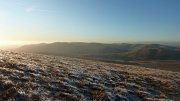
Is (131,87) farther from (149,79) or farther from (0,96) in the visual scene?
(0,96)

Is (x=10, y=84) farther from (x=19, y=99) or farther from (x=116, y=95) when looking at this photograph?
(x=116, y=95)

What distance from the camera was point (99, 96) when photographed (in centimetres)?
1967

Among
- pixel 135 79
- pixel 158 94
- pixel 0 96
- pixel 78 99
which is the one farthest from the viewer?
pixel 135 79

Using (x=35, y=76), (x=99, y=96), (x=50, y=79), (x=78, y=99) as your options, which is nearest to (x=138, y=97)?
(x=99, y=96)

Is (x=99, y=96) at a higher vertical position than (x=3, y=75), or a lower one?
lower

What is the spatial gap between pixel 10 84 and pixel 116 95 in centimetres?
905

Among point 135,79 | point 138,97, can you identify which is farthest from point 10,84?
point 135,79

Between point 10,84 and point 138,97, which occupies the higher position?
point 10,84

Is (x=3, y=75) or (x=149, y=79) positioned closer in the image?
(x=3, y=75)

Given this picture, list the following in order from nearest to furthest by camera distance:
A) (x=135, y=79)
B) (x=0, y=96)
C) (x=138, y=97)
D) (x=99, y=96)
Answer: (x=0, y=96) < (x=99, y=96) < (x=138, y=97) < (x=135, y=79)

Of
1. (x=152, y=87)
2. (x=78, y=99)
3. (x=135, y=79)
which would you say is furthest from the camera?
(x=135, y=79)

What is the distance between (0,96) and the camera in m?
15.8

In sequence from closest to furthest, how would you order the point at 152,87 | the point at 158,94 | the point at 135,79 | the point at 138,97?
the point at 138,97, the point at 158,94, the point at 152,87, the point at 135,79

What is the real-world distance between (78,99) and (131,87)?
9.24 m
